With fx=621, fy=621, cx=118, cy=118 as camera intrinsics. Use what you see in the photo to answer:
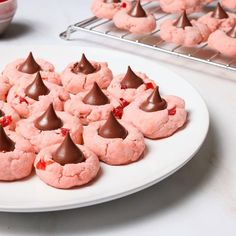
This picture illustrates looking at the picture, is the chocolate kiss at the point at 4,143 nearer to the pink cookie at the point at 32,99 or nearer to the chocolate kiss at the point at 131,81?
the pink cookie at the point at 32,99

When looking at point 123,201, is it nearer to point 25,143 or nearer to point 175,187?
point 175,187

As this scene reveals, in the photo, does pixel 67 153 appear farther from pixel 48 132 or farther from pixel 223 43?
pixel 223 43

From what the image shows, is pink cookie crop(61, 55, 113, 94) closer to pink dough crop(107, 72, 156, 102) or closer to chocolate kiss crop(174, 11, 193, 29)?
pink dough crop(107, 72, 156, 102)

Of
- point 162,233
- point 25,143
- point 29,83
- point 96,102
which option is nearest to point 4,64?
point 29,83

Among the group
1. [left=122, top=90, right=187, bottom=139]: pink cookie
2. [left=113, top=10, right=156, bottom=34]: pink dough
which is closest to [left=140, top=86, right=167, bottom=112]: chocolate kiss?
[left=122, top=90, right=187, bottom=139]: pink cookie

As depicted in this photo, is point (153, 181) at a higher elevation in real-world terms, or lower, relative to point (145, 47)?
higher
